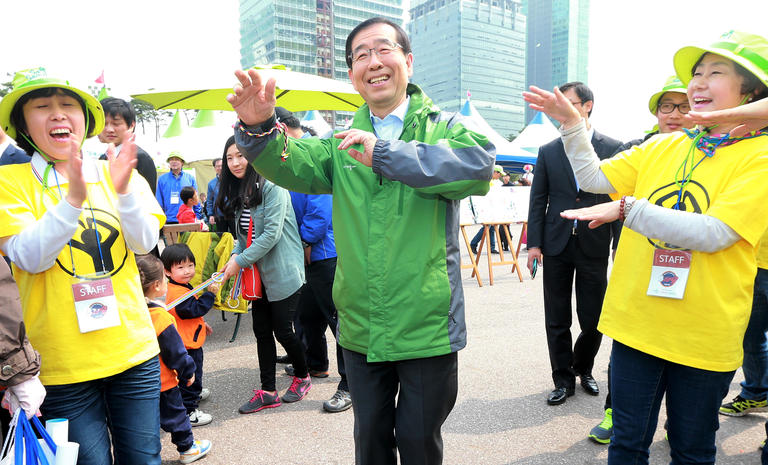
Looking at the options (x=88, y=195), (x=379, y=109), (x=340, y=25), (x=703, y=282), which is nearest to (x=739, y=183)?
(x=703, y=282)

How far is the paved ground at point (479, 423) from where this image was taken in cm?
299

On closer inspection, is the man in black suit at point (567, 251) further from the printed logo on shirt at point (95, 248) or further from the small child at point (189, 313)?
the printed logo on shirt at point (95, 248)

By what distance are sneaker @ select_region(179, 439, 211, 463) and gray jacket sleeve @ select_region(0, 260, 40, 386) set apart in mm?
1579

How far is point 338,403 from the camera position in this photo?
144 inches

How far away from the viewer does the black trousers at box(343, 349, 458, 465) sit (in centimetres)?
189

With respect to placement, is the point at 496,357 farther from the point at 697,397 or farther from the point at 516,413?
the point at 697,397

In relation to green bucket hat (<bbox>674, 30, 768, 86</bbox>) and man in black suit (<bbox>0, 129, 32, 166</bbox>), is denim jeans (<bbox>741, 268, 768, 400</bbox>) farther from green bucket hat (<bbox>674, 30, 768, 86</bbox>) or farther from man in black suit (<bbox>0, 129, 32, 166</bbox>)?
man in black suit (<bbox>0, 129, 32, 166</bbox>)

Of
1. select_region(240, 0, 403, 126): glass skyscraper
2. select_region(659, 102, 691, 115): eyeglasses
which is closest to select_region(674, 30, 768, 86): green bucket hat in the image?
select_region(659, 102, 691, 115): eyeglasses

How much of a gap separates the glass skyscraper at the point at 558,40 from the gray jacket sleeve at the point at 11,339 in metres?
99.0

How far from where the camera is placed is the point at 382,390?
6.47 feet

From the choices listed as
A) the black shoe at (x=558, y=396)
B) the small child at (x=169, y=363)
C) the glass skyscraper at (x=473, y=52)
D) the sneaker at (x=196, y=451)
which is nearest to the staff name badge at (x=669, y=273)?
the black shoe at (x=558, y=396)

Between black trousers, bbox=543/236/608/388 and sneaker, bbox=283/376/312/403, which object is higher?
black trousers, bbox=543/236/608/388

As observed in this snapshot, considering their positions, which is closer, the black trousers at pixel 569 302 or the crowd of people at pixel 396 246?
the crowd of people at pixel 396 246

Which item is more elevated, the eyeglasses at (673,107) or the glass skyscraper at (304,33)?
the glass skyscraper at (304,33)
